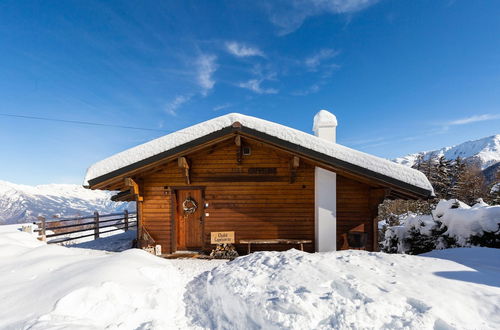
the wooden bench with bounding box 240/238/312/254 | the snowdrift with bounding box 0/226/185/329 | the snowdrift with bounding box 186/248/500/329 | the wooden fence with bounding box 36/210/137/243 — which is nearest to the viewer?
the snowdrift with bounding box 186/248/500/329

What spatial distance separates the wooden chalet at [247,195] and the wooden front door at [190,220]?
0.03 meters

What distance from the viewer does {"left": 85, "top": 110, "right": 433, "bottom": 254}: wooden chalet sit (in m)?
6.70

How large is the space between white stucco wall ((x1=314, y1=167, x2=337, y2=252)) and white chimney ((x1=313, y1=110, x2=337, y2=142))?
155 cm

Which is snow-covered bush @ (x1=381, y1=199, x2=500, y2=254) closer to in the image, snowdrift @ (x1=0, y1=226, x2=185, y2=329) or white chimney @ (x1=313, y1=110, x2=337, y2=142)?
white chimney @ (x1=313, y1=110, x2=337, y2=142)

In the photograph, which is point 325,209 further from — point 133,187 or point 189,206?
point 133,187

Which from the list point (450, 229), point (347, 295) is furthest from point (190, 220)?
point (450, 229)

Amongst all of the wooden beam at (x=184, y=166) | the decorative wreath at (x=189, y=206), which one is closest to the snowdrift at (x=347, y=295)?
the decorative wreath at (x=189, y=206)

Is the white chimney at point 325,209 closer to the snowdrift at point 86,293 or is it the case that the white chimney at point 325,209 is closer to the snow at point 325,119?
the snow at point 325,119

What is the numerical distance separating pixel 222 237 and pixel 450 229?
7505mm

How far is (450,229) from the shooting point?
7043mm

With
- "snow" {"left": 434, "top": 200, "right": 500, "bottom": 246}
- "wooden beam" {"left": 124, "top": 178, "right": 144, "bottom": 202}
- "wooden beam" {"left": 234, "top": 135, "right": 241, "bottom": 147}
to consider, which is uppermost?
"wooden beam" {"left": 234, "top": 135, "right": 241, "bottom": 147}

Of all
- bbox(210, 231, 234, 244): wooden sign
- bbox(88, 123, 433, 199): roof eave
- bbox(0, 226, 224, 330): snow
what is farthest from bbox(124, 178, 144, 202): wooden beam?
bbox(210, 231, 234, 244): wooden sign

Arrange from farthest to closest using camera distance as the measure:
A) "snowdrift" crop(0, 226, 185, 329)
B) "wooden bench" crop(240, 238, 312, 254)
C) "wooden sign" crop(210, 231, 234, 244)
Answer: "wooden sign" crop(210, 231, 234, 244), "wooden bench" crop(240, 238, 312, 254), "snowdrift" crop(0, 226, 185, 329)

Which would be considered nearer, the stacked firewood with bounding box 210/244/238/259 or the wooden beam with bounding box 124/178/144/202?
the wooden beam with bounding box 124/178/144/202
